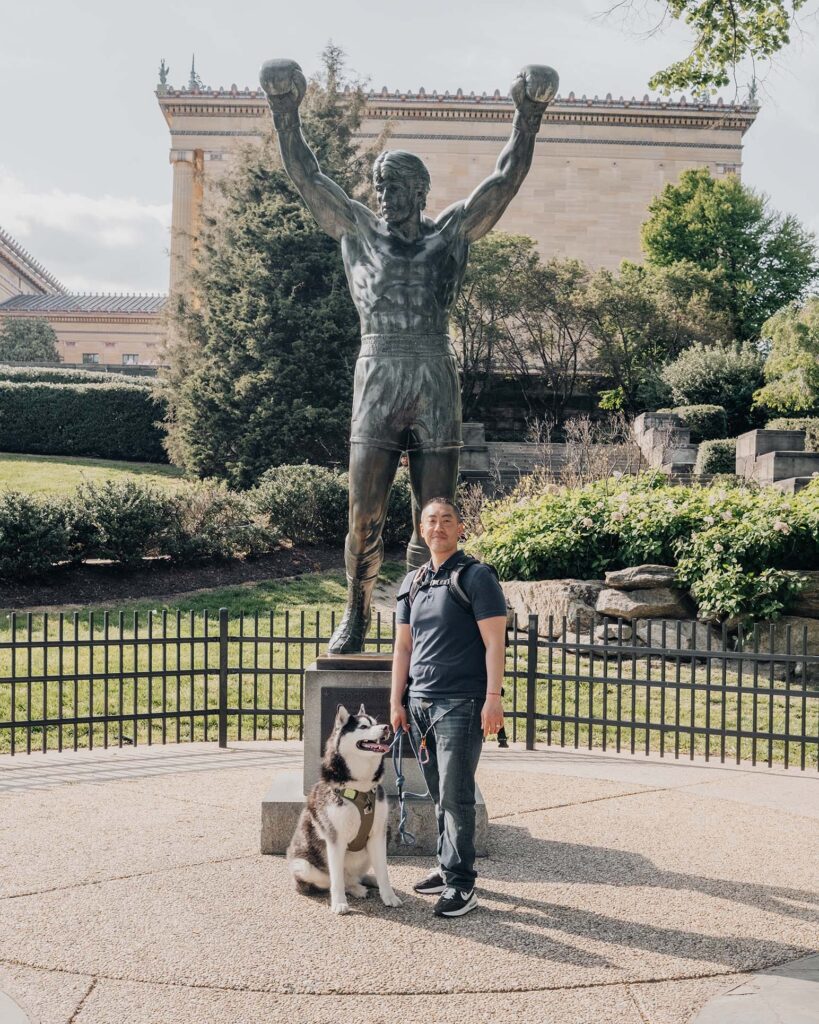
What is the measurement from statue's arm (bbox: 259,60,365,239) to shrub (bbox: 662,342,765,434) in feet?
61.1

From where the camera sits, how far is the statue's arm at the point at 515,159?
18.0 ft

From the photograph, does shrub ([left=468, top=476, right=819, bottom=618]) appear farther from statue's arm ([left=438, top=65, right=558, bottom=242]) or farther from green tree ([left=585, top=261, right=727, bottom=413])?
green tree ([left=585, top=261, right=727, bottom=413])

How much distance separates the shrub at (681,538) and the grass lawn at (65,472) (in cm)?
1019

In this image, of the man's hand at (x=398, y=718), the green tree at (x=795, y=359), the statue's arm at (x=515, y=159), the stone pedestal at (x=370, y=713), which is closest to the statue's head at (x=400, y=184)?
the statue's arm at (x=515, y=159)

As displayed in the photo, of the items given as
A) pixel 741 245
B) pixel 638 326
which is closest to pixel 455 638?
pixel 638 326

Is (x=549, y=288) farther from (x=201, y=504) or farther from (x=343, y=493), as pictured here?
(x=201, y=504)

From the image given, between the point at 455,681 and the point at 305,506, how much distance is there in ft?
40.9

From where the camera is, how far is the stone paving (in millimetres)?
3535

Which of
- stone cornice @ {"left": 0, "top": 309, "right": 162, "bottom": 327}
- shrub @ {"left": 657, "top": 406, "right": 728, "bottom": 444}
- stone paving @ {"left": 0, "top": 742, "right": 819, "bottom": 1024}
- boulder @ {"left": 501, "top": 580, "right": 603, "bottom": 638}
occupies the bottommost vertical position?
stone paving @ {"left": 0, "top": 742, "right": 819, "bottom": 1024}

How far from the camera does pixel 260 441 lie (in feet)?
66.4

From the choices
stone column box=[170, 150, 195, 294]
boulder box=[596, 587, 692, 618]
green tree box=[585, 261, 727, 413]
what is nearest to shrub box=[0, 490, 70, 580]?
boulder box=[596, 587, 692, 618]

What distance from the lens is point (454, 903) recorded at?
14.0ft

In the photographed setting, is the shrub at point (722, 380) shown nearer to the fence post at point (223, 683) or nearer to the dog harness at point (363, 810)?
the fence post at point (223, 683)

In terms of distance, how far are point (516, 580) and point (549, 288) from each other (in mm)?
15807
